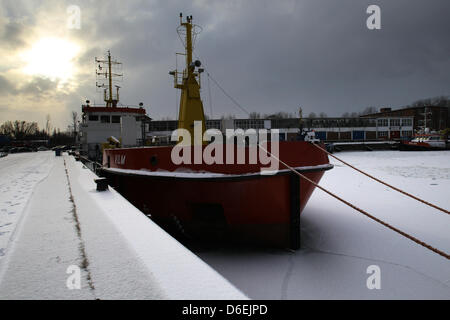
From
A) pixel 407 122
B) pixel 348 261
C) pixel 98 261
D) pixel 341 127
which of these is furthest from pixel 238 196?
pixel 407 122

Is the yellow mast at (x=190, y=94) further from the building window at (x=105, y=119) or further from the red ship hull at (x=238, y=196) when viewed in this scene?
the building window at (x=105, y=119)

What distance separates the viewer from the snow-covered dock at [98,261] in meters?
1.52

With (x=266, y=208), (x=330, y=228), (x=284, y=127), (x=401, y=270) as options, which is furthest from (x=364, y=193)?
(x=284, y=127)

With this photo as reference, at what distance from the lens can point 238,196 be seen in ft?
13.7

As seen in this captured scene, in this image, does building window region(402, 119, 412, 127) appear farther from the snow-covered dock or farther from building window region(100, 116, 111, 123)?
the snow-covered dock

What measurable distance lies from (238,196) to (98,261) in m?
2.51

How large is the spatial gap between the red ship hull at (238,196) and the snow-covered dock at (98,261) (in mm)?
1310

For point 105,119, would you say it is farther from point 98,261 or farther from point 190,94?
point 98,261

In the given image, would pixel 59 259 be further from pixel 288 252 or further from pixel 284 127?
pixel 284 127

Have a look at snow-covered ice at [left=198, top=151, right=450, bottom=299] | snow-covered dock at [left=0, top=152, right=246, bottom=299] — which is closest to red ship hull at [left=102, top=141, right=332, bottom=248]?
snow-covered ice at [left=198, top=151, right=450, bottom=299]

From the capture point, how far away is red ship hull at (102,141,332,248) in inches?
164

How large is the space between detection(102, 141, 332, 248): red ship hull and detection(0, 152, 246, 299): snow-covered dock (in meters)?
1.31

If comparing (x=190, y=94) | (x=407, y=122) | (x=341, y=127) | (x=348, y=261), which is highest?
(x=407, y=122)

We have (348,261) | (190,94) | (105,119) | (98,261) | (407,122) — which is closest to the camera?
(98,261)
